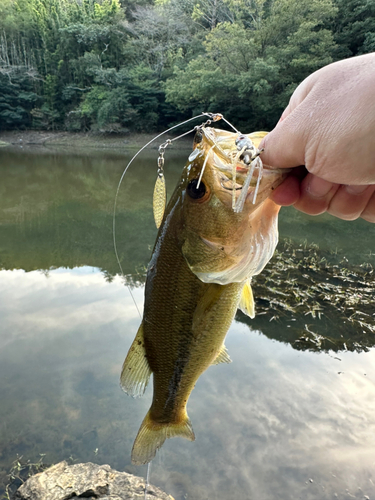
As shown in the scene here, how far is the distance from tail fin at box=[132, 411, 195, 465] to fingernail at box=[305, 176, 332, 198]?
134 cm

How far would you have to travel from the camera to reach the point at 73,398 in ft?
11.7

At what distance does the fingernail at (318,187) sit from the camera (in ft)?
5.04

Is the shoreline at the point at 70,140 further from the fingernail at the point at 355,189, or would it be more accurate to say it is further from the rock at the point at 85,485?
the fingernail at the point at 355,189

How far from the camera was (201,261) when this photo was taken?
1.39m

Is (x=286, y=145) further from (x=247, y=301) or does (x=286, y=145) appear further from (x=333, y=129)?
(x=247, y=301)

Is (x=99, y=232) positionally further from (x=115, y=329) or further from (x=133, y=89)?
(x=133, y=89)

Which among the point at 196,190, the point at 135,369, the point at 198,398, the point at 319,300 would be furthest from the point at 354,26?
the point at 135,369

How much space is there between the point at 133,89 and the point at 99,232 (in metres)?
27.4

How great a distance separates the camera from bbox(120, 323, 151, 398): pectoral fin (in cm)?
164

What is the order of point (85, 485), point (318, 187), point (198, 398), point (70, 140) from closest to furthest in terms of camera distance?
point (318, 187), point (85, 485), point (198, 398), point (70, 140)

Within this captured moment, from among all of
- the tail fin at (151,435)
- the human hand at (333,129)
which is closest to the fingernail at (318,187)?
the human hand at (333,129)

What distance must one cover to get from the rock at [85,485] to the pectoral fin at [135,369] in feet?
4.20

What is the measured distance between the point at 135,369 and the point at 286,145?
47.4 inches

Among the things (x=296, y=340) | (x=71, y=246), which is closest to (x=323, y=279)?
(x=296, y=340)
